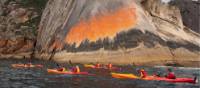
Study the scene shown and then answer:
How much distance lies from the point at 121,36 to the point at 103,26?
477cm

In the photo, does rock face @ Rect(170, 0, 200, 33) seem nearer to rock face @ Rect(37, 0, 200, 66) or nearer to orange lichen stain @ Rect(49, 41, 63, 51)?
rock face @ Rect(37, 0, 200, 66)

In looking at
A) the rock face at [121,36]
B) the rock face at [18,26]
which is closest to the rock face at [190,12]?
the rock face at [18,26]

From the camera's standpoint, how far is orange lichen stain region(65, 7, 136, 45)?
84312mm

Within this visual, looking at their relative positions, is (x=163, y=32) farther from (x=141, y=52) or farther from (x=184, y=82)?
(x=184, y=82)

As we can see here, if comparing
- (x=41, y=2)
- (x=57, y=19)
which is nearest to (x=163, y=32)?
(x=57, y=19)

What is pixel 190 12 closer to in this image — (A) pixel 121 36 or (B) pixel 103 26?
(B) pixel 103 26

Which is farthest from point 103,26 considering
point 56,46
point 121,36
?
point 56,46

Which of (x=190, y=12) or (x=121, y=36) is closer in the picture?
(x=121, y=36)

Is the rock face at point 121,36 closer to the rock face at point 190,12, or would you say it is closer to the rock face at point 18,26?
the rock face at point 18,26

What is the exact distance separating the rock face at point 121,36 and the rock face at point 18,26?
11883 millimetres

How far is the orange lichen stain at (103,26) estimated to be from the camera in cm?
8431

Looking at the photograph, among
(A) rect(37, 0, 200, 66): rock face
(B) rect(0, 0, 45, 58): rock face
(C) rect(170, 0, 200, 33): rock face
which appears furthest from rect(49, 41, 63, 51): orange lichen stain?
(C) rect(170, 0, 200, 33): rock face

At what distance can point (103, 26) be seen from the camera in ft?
279

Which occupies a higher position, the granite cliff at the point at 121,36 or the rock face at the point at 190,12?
the rock face at the point at 190,12
